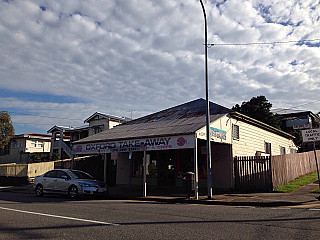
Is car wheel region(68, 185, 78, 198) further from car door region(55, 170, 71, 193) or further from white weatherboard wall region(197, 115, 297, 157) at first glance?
white weatherboard wall region(197, 115, 297, 157)

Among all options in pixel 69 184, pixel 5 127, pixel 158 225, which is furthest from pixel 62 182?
pixel 5 127

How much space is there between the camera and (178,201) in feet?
43.1

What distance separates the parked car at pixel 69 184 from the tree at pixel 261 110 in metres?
25.1

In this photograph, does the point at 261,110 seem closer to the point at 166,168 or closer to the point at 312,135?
the point at 166,168

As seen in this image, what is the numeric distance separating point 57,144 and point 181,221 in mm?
38857

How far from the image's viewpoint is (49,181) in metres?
15.8

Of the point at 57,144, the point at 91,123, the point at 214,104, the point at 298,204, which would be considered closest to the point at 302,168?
the point at 214,104

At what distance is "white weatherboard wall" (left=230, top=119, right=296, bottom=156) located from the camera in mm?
17922

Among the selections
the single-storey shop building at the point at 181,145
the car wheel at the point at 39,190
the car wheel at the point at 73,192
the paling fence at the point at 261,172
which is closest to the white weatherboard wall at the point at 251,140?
the single-storey shop building at the point at 181,145

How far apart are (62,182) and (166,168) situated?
705cm

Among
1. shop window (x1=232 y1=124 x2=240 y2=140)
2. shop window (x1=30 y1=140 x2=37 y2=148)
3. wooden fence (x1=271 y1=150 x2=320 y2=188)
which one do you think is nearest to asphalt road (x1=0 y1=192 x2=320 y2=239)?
wooden fence (x1=271 y1=150 x2=320 y2=188)

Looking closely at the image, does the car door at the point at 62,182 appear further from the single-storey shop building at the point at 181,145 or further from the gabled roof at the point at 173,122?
the gabled roof at the point at 173,122

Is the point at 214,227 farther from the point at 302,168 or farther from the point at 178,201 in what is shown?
the point at 302,168

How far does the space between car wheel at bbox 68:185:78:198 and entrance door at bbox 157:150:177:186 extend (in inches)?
268
